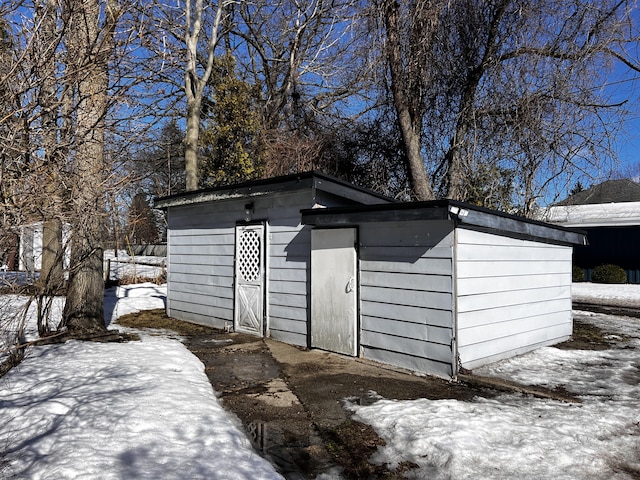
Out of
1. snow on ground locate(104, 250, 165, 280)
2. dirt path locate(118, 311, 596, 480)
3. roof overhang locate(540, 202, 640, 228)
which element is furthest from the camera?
roof overhang locate(540, 202, 640, 228)

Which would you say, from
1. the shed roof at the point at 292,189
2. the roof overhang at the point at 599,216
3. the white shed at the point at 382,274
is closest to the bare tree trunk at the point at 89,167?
the shed roof at the point at 292,189

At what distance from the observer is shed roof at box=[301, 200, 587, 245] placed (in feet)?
16.4

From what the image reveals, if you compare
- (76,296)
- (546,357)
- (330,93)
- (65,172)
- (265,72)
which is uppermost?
(265,72)

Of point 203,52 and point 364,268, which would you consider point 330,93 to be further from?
point 364,268

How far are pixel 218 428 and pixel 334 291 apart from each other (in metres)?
3.09

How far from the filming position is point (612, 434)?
363cm

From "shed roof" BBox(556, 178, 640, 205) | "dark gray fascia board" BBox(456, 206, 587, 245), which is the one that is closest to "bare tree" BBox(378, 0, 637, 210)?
"dark gray fascia board" BBox(456, 206, 587, 245)

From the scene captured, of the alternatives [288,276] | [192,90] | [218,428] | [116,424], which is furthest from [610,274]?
[116,424]

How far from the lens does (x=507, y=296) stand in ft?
20.1

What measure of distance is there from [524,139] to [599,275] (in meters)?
9.63

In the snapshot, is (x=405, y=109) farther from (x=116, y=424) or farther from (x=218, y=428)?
(x=116, y=424)

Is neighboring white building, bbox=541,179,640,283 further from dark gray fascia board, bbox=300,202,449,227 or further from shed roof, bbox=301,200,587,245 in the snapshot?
dark gray fascia board, bbox=300,202,449,227

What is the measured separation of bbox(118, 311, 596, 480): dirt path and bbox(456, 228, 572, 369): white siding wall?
0.78 meters

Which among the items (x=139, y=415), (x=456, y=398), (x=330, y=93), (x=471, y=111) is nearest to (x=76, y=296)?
(x=139, y=415)
